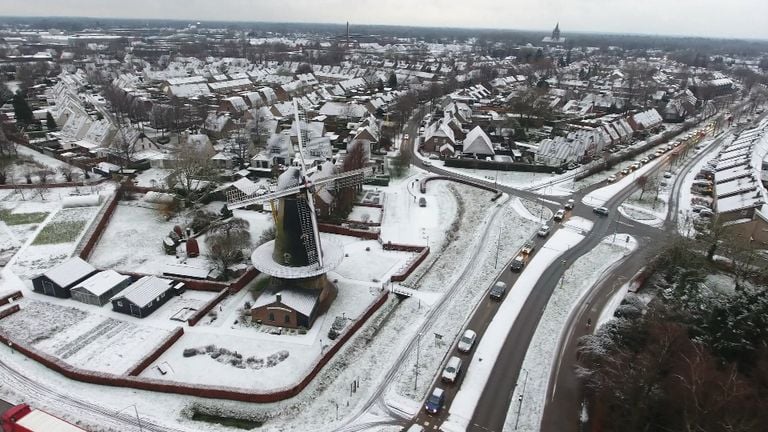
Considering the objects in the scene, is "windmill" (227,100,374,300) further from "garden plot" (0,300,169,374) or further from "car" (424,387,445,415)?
"car" (424,387,445,415)

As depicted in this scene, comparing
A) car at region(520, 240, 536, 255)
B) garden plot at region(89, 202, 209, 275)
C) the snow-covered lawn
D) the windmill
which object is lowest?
garden plot at region(89, 202, 209, 275)

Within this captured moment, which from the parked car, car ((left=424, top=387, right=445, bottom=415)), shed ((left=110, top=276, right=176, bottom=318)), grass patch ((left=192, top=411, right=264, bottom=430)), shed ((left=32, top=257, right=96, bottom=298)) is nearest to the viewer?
grass patch ((left=192, top=411, right=264, bottom=430))

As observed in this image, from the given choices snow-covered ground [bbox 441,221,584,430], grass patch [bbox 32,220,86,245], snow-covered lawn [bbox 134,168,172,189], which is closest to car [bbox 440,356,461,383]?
snow-covered ground [bbox 441,221,584,430]

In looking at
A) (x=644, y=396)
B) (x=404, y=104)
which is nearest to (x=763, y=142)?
(x=404, y=104)

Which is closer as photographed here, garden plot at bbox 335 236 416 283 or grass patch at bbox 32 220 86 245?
garden plot at bbox 335 236 416 283

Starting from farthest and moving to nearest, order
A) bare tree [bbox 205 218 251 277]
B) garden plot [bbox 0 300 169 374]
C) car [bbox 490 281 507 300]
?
1. bare tree [bbox 205 218 251 277]
2. car [bbox 490 281 507 300]
3. garden plot [bbox 0 300 169 374]
